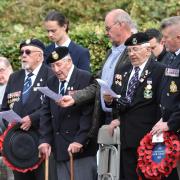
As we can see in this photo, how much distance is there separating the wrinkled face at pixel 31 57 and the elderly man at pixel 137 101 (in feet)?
4.64

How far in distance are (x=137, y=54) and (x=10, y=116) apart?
5.63 ft

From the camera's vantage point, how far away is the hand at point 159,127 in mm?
8234

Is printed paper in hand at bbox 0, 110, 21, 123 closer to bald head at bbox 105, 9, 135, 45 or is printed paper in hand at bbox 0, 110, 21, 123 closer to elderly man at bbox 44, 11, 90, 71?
elderly man at bbox 44, 11, 90, 71

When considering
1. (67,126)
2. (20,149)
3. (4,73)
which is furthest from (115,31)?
(4,73)

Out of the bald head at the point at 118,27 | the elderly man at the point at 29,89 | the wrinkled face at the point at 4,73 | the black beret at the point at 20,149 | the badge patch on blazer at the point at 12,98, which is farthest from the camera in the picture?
the wrinkled face at the point at 4,73

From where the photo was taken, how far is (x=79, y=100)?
9.23 m

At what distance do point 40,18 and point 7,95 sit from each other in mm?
6643

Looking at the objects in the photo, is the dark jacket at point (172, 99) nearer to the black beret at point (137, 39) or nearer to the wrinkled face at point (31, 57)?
the black beret at point (137, 39)

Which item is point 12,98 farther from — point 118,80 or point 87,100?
point 118,80

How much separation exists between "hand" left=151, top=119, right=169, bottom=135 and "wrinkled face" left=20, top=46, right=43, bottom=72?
82.1 inches

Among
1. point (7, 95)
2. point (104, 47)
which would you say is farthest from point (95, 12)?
point (7, 95)

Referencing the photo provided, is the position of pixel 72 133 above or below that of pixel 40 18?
below

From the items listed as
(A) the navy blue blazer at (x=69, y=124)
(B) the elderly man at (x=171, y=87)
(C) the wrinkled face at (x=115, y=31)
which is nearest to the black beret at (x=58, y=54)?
(A) the navy blue blazer at (x=69, y=124)

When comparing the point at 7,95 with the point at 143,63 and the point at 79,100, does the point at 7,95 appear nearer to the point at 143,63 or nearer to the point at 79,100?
the point at 79,100
